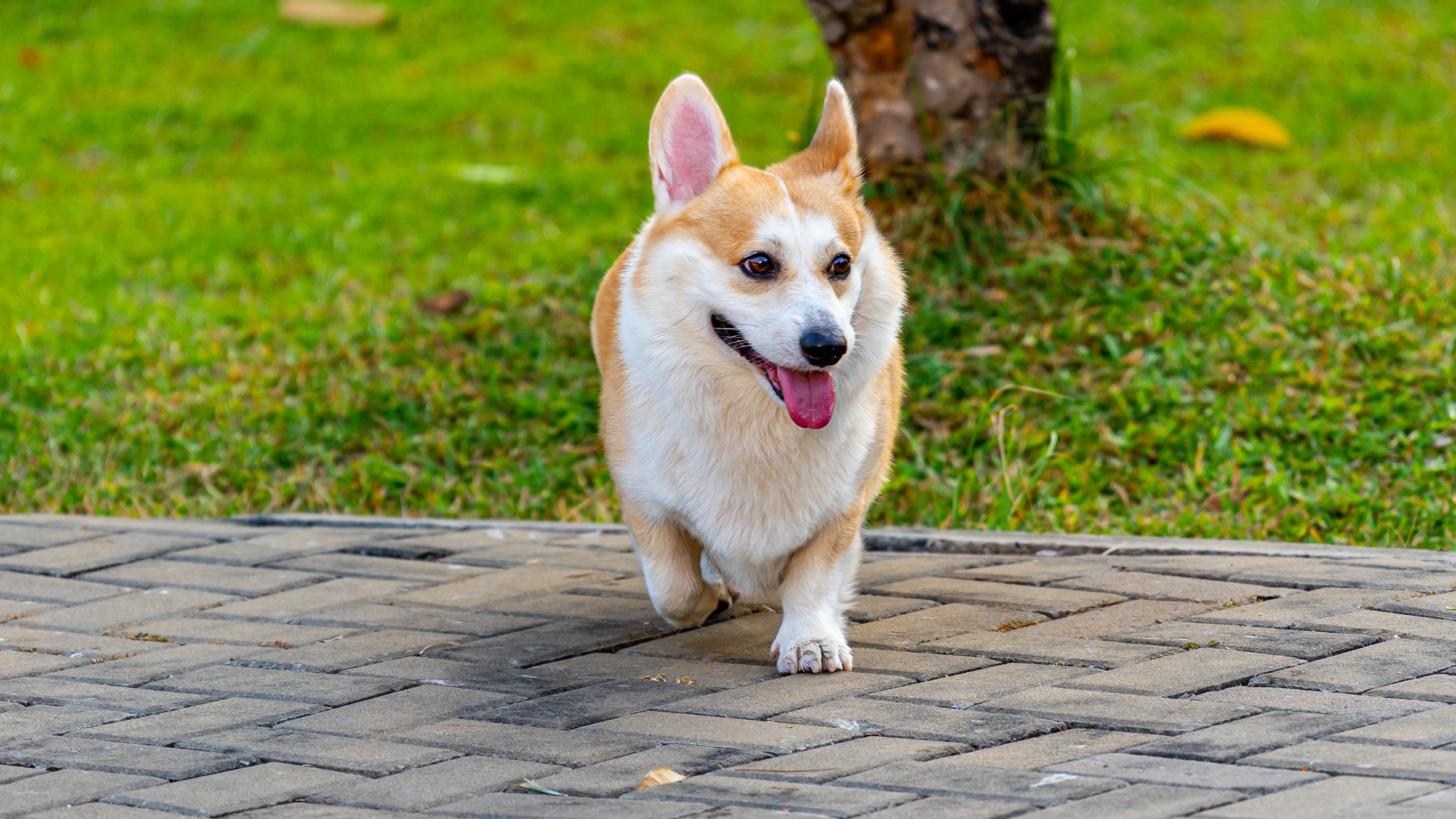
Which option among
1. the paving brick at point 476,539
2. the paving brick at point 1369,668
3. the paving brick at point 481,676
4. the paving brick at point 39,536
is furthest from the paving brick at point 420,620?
the paving brick at point 1369,668

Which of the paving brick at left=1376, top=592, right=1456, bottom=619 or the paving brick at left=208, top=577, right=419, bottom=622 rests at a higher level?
the paving brick at left=1376, top=592, right=1456, bottom=619

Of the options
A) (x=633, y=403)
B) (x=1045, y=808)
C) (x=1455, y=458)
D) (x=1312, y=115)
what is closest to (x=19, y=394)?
(x=633, y=403)

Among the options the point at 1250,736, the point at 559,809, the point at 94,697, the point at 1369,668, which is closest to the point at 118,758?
the point at 94,697

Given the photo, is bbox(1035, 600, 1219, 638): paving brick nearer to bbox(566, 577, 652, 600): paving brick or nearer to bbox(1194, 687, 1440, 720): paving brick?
bbox(1194, 687, 1440, 720): paving brick

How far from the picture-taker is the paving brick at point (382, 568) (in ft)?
13.9

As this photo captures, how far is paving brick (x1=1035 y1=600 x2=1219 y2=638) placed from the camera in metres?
3.49

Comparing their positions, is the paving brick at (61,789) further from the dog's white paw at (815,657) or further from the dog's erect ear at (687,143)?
the dog's erect ear at (687,143)

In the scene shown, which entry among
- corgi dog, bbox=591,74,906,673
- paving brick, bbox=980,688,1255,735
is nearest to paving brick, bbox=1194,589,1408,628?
paving brick, bbox=980,688,1255,735

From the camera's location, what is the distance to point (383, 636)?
12.0 feet

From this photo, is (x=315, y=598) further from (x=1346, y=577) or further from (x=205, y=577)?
(x=1346, y=577)

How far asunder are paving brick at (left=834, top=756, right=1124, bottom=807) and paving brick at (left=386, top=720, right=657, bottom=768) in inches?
18.3

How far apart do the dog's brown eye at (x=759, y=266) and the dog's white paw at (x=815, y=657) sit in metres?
0.81

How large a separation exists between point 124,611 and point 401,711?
122 centimetres

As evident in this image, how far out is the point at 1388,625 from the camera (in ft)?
11.1
